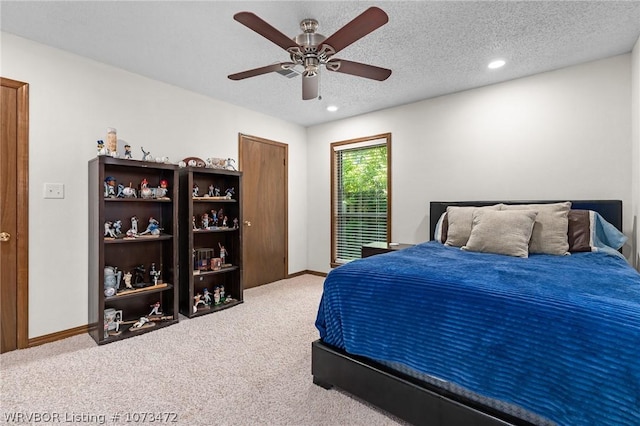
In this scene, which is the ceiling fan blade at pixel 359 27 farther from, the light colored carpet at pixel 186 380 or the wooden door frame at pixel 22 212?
the wooden door frame at pixel 22 212

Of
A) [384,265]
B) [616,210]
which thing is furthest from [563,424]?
[616,210]

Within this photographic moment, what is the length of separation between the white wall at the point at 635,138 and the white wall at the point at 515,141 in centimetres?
8

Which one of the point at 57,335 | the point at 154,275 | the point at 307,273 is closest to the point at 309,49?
the point at 154,275

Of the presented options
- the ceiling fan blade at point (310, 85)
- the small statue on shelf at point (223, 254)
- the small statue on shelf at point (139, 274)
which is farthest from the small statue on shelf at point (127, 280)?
the ceiling fan blade at point (310, 85)

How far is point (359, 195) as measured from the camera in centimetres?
466

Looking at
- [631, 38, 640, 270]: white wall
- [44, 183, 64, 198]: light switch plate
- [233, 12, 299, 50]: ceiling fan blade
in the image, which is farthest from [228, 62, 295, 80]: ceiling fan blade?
[631, 38, 640, 270]: white wall

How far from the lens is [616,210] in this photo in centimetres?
278

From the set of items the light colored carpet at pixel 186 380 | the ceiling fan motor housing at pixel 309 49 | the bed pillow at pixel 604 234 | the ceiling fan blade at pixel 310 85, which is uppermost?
the ceiling fan motor housing at pixel 309 49

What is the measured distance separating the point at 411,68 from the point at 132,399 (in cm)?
345

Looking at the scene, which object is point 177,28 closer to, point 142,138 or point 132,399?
point 142,138

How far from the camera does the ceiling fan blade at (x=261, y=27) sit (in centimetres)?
157

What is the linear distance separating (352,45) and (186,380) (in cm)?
283

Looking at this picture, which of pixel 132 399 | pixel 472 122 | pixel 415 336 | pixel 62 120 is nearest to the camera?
pixel 415 336

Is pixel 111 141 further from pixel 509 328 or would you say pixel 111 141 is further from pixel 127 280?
pixel 509 328
